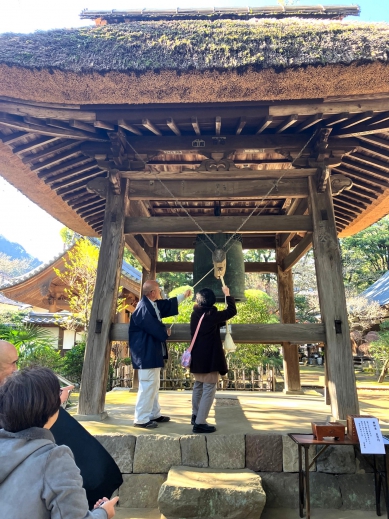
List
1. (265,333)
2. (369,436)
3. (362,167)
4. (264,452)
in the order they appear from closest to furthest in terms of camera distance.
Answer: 1. (369,436)
2. (264,452)
3. (265,333)
4. (362,167)

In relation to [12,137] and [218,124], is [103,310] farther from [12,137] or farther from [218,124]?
[218,124]

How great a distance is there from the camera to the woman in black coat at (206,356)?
3.25 meters

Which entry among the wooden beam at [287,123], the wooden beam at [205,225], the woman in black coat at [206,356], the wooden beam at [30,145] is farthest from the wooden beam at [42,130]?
the woman in black coat at [206,356]

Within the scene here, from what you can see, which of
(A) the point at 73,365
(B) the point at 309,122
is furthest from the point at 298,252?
(A) the point at 73,365

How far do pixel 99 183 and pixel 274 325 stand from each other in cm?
268

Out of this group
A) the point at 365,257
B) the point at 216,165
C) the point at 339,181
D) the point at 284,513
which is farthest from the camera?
the point at 365,257

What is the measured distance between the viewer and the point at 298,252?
5426 millimetres

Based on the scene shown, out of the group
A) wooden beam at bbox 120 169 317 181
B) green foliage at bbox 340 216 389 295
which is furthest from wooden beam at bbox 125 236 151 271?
green foliage at bbox 340 216 389 295

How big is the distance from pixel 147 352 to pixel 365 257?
2373 cm

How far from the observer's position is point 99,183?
4496 millimetres

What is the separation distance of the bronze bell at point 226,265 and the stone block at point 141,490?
7.13 feet

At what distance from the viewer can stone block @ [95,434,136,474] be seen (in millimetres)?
3033

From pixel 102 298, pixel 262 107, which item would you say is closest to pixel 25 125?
pixel 102 298

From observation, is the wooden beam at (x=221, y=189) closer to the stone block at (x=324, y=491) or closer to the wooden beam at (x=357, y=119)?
the wooden beam at (x=357, y=119)
